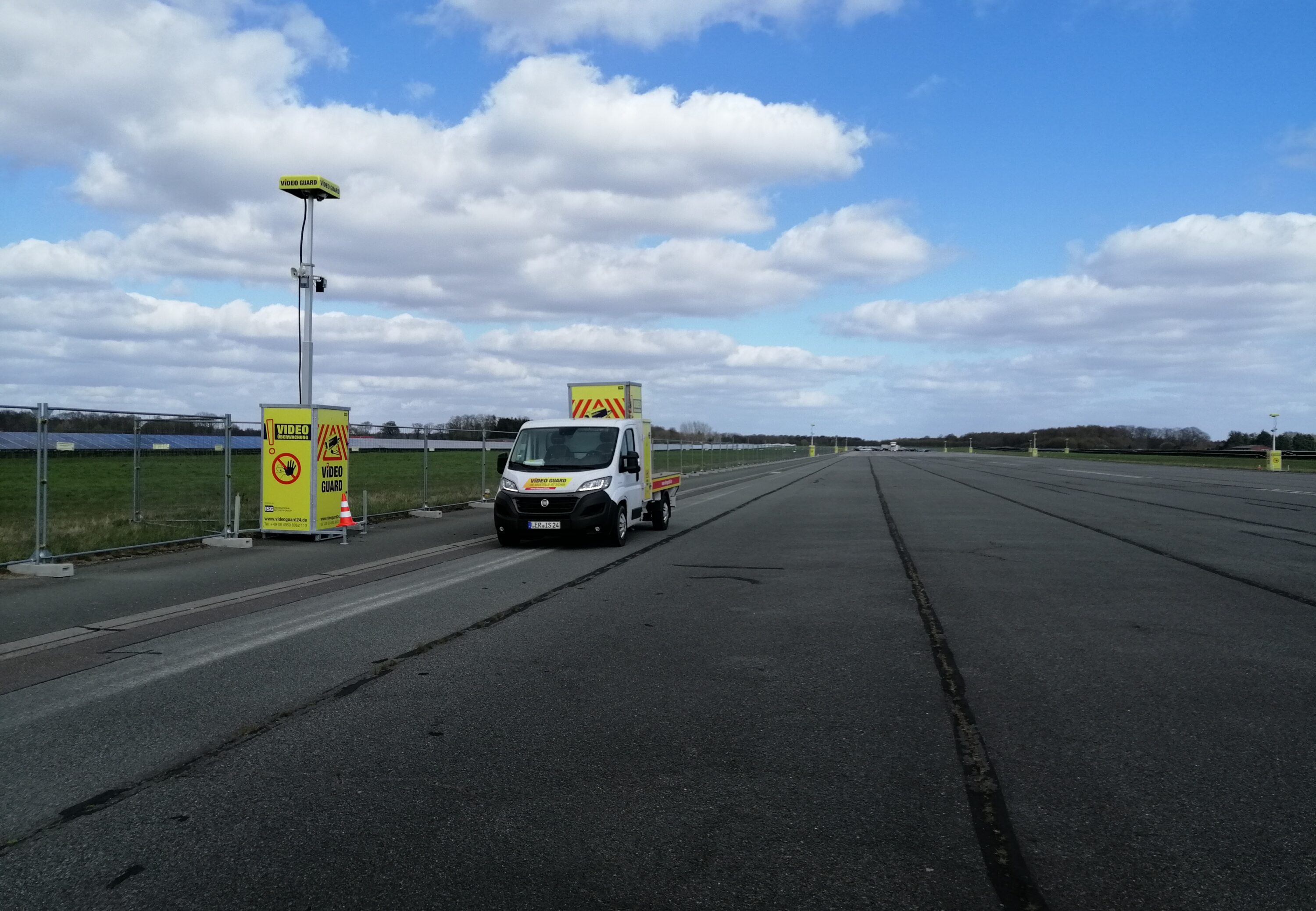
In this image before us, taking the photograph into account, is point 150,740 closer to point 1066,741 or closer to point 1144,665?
point 1066,741

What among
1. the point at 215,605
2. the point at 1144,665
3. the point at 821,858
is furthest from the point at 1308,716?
the point at 215,605

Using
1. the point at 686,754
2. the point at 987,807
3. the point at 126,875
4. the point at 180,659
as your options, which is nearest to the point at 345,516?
the point at 180,659


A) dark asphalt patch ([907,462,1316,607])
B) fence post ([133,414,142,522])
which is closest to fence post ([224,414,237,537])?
fence post ([133,414,142,522])

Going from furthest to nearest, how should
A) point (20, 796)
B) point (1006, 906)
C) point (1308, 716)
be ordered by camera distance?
point (1308, 716)
point (20, 796)
point (1006, 906)

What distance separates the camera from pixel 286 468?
15195 mm

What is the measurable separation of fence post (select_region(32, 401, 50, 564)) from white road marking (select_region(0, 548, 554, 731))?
4171 mm

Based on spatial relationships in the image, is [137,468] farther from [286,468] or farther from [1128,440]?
[1128,440]

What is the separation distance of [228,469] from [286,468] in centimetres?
85

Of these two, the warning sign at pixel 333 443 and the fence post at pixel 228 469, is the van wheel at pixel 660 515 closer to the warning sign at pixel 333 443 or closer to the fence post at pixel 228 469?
the warning sign at pixel 333 443

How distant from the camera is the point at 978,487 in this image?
33156 mm

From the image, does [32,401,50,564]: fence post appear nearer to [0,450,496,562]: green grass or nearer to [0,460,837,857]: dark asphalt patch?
[0,450,496,562]: green grass

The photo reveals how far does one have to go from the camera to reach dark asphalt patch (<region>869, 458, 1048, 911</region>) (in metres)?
3.34

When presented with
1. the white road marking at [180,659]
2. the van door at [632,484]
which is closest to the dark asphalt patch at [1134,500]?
the van door at [632,484]

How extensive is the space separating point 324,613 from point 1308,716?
7584mm
